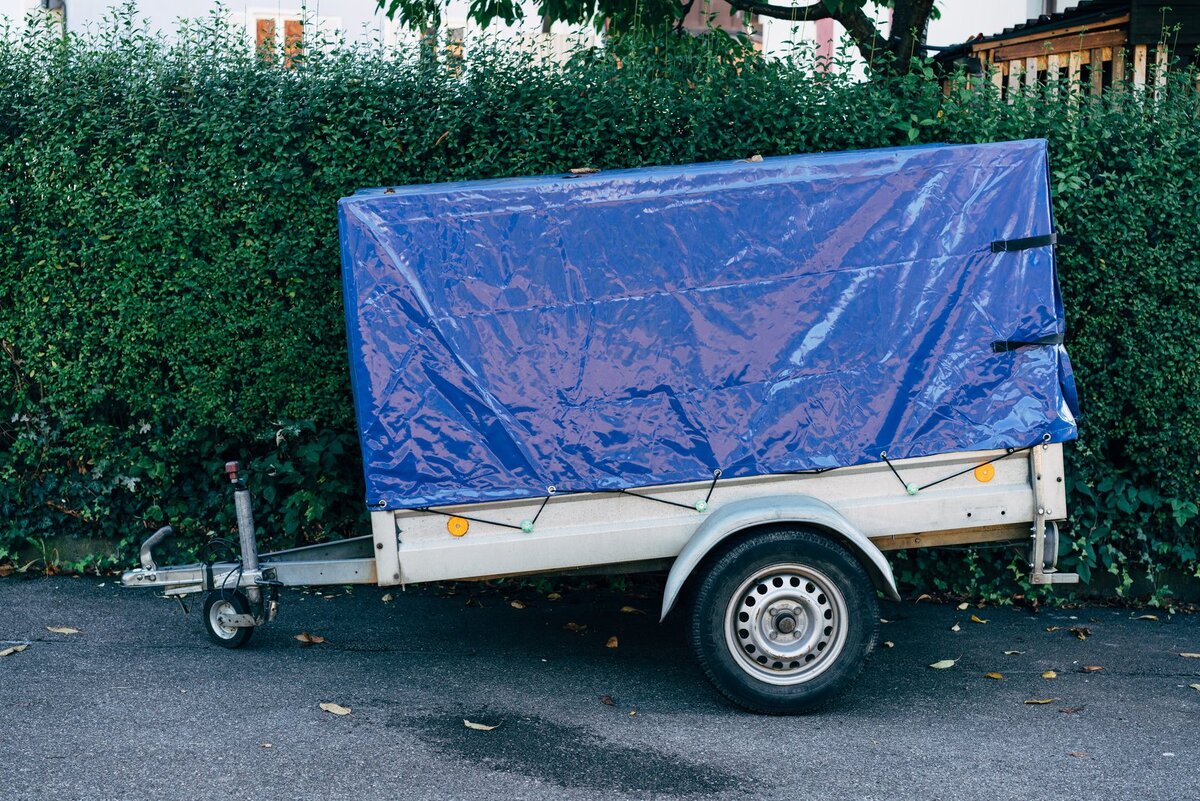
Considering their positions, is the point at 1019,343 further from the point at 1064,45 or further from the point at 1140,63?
the point at 1064,45

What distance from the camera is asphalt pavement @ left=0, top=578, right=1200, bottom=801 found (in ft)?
14.6

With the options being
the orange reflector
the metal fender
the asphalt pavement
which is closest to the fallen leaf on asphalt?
the asphalt pavement

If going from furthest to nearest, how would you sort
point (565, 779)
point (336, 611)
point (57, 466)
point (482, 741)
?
point (57, 466) → point (336, 611) → point (482, 741) → point (565, 779)

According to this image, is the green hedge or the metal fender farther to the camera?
the green hedge

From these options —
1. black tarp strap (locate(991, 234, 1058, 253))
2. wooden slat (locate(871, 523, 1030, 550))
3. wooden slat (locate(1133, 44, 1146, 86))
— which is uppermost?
wooden slat (locate(1133, 44, 1146, 86))

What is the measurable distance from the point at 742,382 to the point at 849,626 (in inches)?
42.4

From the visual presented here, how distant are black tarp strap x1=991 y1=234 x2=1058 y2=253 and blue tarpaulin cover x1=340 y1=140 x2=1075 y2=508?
3 centimetres

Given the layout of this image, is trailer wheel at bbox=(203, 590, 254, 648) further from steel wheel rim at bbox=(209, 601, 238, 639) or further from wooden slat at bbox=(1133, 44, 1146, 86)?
wooden slat at bbox=(1133, 44, 1146, 86)

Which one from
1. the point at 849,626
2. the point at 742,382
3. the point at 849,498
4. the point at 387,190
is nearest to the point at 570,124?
the point at 387,190

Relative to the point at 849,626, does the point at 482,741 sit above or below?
below

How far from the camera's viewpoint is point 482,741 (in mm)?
4828

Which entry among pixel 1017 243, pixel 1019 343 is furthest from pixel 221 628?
pixel 1017 243

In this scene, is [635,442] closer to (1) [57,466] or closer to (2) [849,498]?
(2) [849,498]

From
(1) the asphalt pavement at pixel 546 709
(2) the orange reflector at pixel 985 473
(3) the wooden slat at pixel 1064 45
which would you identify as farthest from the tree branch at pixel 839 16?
(1) the asphalt pavement at pixel 546 709
